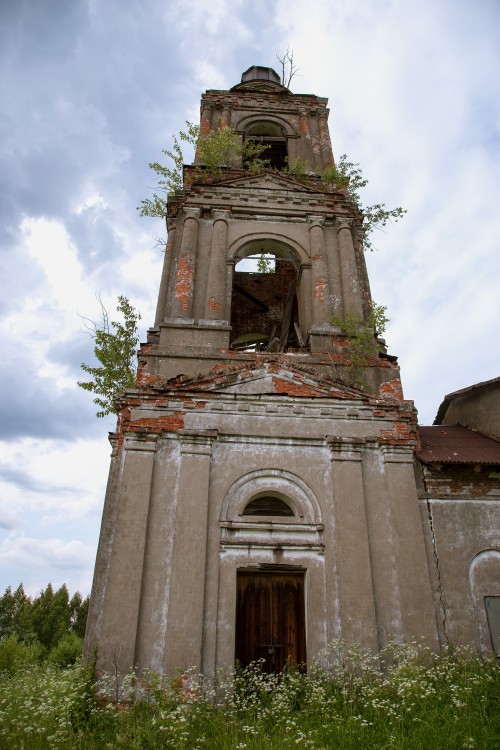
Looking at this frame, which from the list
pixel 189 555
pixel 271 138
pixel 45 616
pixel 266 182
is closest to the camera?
pixel 189 555

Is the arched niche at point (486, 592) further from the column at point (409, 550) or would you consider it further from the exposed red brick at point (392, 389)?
the exposed red brick at point (392, 389)

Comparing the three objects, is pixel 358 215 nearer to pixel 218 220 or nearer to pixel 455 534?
pixel 218 220

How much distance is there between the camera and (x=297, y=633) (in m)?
7.95

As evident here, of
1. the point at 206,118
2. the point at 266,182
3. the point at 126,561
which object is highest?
the point at 206,118

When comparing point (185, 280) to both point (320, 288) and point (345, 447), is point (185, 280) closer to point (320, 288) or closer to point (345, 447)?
point (320, 288)

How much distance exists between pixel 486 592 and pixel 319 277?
7.42 m

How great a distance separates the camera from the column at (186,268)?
11.9 metres

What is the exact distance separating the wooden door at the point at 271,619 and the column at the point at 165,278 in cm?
596

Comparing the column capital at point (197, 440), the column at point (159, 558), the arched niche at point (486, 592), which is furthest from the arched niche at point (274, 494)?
the arched niche at point (486, 592)

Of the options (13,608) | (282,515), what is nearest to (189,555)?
(282,515)

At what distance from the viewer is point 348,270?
42.9ft

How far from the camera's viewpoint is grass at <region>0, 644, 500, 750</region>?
5.34m

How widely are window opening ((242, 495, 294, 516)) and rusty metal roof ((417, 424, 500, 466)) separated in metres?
2.44

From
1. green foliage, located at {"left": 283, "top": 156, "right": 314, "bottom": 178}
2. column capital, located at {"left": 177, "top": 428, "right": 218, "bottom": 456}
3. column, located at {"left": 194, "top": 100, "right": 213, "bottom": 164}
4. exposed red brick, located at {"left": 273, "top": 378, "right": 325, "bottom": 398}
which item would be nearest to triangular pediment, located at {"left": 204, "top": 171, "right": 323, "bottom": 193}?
green foliage, located at {"left": 283, "top": 156, "right": 314, "bottom": 178}
